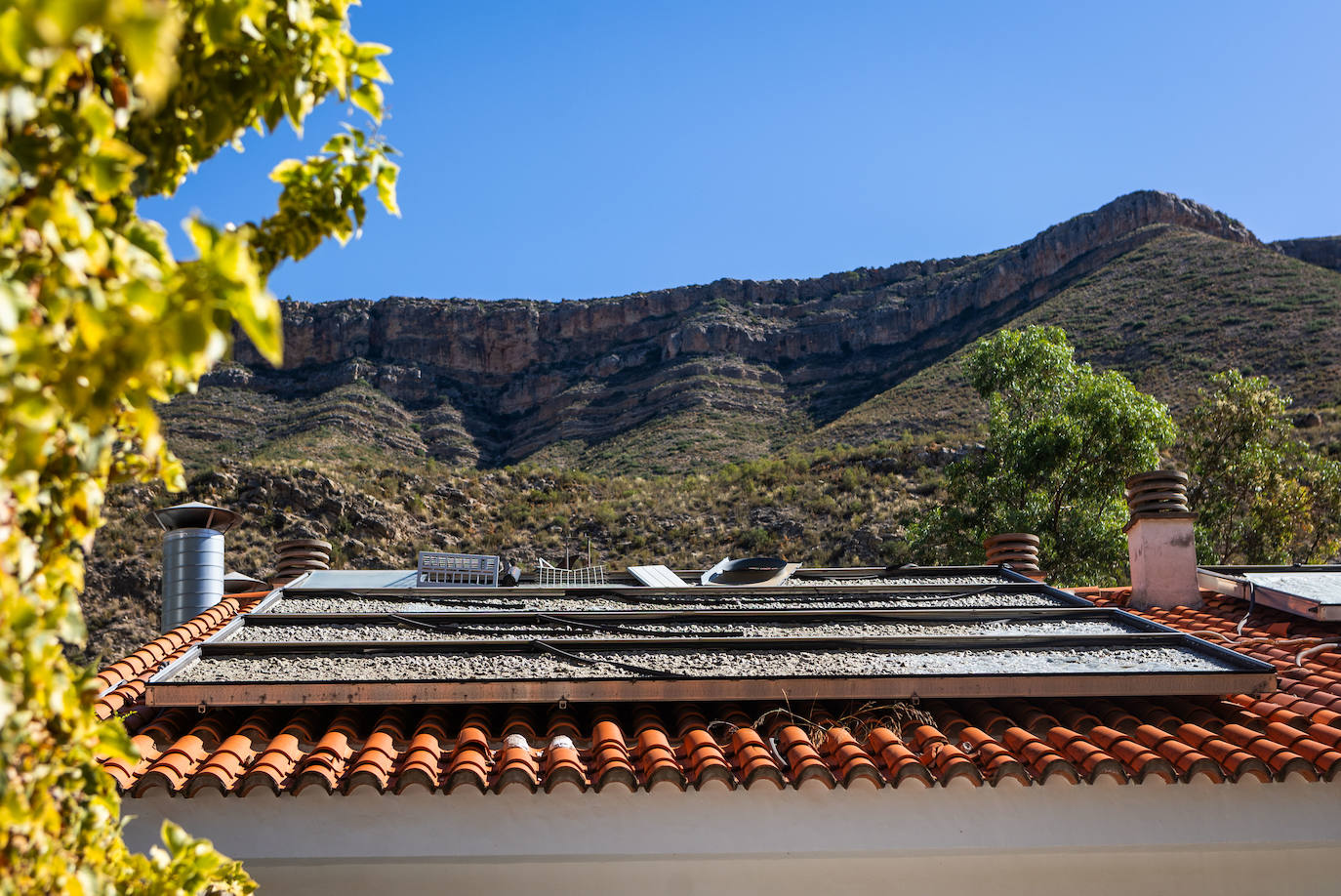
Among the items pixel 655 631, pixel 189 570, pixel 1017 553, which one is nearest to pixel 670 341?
pixel 1017 553

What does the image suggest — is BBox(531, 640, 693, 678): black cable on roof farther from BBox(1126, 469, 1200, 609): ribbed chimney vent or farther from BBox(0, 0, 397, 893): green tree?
BBox(1126, 469, 1200, 609): ribbed chimney vent

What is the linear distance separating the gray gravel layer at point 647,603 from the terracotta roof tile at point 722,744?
5.31ft

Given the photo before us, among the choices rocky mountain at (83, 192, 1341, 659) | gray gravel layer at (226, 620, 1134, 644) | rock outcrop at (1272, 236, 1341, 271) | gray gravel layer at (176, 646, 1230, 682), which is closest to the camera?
gray gravel layer at (176, 646, 1230, 682)

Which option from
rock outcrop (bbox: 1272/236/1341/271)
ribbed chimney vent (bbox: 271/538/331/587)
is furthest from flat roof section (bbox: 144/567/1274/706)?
rock outcrop (bbox: 1272/236/1341/271)

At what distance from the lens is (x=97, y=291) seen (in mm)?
1677

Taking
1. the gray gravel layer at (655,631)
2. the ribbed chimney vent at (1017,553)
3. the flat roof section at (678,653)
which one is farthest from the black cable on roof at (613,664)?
the ribbed chimney vent at (1017,553)

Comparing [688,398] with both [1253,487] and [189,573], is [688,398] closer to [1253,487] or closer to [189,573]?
[1253,487]

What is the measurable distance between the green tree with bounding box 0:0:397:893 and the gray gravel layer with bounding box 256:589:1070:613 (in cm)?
519

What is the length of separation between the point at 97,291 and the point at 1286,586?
884cm

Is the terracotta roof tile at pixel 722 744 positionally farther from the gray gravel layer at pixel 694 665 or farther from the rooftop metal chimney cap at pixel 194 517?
the rooftop metal chimney cap at pixel 194 517


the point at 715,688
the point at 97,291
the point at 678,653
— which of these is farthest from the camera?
the point at 678,653

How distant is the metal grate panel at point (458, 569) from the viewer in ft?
31.6

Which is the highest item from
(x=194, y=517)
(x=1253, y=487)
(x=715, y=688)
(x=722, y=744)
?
(x=1253, y=487)

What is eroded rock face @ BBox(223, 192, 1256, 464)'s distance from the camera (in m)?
60.9
